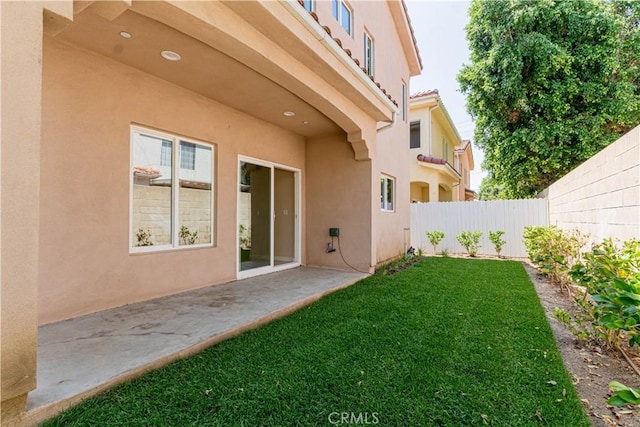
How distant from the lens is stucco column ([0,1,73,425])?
1.84 meters

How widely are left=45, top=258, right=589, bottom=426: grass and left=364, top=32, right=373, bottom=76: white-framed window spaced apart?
6.75m

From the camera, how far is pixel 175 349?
122 inches

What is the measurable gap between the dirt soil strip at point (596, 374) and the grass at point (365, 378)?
0.12 m

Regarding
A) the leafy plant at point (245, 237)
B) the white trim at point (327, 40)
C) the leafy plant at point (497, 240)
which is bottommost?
the leafy plant at point (497, 240)

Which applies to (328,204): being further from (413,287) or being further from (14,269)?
(14,269)

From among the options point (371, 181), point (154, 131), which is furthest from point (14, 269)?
point (371, 181)

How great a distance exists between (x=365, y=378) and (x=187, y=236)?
155 inches

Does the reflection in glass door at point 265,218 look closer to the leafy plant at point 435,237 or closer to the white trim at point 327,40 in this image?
the white trim at point 327,40

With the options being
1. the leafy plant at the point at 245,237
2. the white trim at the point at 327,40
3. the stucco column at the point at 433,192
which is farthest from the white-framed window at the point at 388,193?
the stucco column at the point at 433,192

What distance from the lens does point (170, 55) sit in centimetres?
414

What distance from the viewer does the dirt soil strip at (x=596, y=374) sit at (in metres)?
2.39

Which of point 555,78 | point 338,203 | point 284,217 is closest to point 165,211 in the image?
point 284,217

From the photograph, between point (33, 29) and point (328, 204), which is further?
point (328, 204)

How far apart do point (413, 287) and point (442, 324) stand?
2.07 metres
